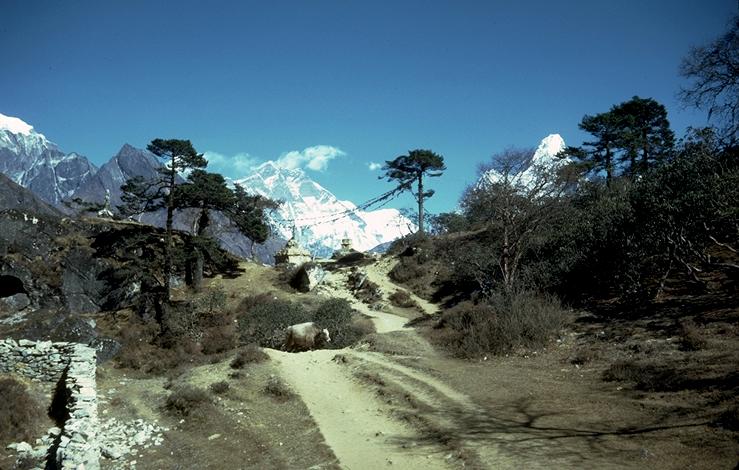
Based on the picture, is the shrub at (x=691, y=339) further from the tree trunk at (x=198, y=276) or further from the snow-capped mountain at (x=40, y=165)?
the snow-capped mountain at (x=40, y=165)

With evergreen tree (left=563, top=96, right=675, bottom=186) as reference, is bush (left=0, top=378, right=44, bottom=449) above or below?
below

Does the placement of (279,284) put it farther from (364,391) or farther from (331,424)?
(331,424)

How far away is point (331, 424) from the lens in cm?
1074

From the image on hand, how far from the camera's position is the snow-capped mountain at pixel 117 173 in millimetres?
126750

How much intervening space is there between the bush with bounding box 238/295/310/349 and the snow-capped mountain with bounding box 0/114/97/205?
128 meters

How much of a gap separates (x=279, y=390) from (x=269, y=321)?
8.95 m

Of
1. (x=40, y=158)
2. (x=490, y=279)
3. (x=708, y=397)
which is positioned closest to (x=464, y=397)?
(x=708, y=397)

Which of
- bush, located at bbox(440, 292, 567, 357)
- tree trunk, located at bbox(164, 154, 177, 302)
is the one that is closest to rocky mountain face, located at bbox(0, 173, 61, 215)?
tree trunk, located at bbox(164, 154, 177, 302)

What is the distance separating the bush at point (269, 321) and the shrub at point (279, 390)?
6.52m

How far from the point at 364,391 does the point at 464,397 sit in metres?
3.02

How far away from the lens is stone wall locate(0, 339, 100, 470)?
11.5 meters

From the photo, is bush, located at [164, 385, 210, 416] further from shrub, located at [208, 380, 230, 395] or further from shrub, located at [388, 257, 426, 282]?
shrub, located at [388, 257, 426, 282]

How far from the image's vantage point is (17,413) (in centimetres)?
1258

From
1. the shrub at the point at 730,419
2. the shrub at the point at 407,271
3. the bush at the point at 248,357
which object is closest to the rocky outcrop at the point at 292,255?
the shrub at the point at 407,271
